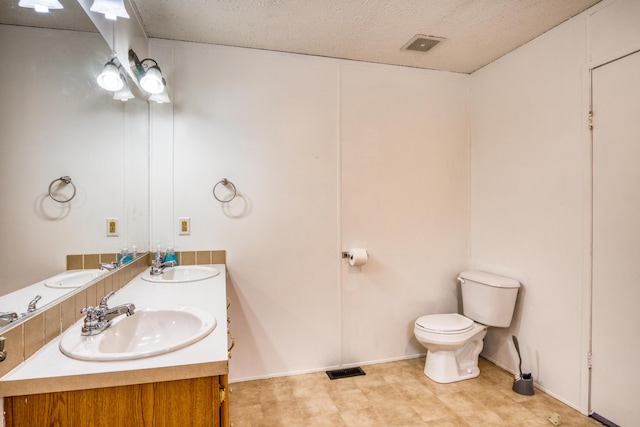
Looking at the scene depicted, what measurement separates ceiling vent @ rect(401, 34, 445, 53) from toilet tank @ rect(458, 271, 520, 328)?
5.66ft

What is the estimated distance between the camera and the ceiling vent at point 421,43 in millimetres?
2350

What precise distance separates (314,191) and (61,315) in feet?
5.69

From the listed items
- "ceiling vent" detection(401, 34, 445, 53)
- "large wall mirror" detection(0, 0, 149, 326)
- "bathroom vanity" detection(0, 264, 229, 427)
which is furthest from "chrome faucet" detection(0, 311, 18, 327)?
"ceiling vent" detection(401, 34, 445, 53)

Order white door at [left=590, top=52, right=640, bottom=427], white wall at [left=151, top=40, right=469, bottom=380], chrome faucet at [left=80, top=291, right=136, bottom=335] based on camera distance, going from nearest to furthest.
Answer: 1. chrome faucet at [left=80, top=291, right=136, bottom=335]
2. white door at [left=590, top=52, right=640, bottom=427]
3. white wall at [left=151, top=40, right=469, bottom=380]

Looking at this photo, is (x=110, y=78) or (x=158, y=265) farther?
(x=158, y=265)

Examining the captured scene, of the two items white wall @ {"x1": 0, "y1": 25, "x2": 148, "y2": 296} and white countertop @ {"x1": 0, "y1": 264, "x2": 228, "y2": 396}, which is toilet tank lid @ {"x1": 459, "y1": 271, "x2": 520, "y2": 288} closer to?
white countertop @ {"x1": 0, "y1": 264, "x2": 228, "y2": 396}

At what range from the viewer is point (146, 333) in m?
1.34

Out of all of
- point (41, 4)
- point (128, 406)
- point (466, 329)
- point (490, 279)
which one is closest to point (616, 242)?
point (490, 279)

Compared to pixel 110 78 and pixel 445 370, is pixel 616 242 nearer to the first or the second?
pixel 445 370

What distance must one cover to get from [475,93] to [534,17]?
32.3 inches

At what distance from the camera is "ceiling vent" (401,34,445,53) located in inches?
92.5

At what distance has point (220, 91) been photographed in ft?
7.90

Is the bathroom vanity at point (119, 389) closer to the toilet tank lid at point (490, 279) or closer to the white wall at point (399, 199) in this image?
the white wall at point (399, 199)

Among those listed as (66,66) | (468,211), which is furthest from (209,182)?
(468,211)
